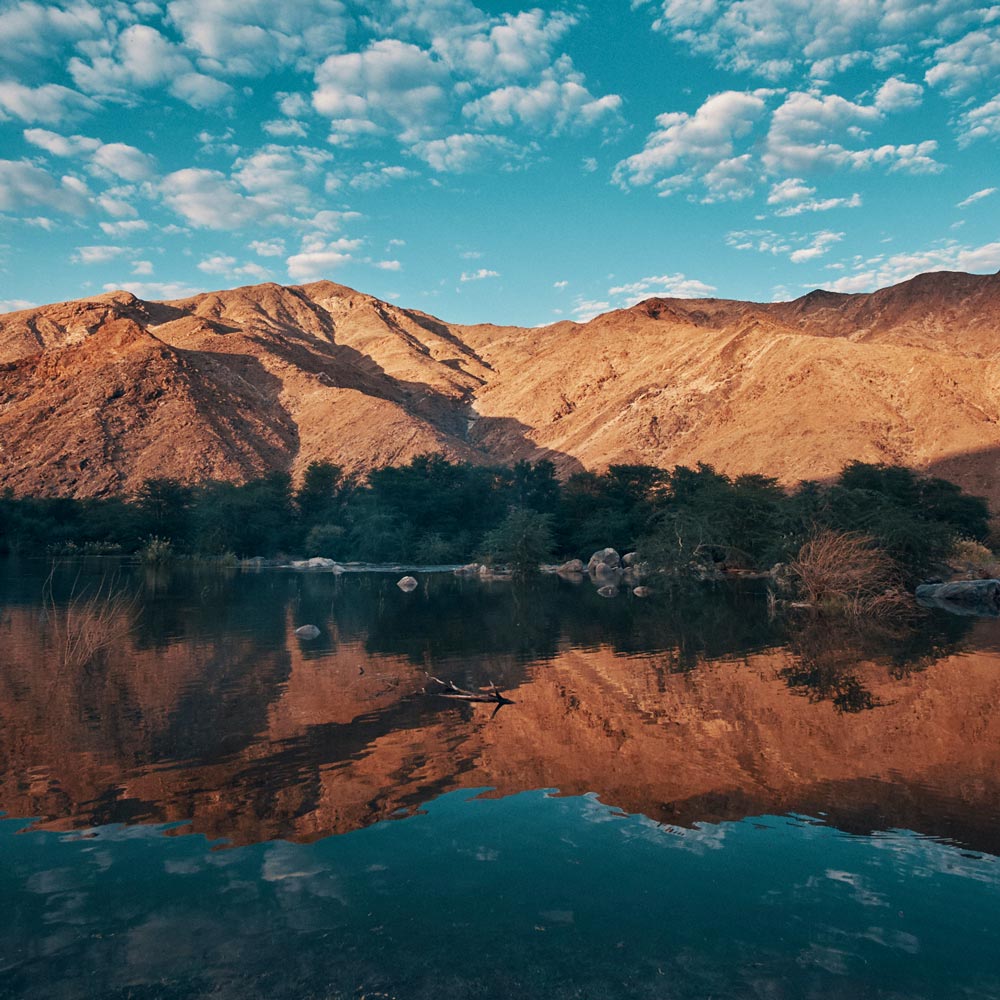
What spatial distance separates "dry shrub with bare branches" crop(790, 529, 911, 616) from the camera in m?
24.7

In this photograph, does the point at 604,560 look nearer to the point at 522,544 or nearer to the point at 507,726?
the point at 522,544

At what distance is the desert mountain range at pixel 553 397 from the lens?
64.9 m

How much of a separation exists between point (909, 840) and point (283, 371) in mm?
101683

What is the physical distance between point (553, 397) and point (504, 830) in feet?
309

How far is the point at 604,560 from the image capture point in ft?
152

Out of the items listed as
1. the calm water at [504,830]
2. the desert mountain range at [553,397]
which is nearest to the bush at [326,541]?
the desert mountain range at [553,397]

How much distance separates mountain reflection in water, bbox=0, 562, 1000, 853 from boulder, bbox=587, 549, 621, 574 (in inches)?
980

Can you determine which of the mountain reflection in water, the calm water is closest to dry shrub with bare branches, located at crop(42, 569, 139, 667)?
the mountain reflection in water

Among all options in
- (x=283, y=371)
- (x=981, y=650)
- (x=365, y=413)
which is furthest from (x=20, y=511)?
(x=981, y=650)

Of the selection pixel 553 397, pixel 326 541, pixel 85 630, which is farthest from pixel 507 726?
pixel 553 397

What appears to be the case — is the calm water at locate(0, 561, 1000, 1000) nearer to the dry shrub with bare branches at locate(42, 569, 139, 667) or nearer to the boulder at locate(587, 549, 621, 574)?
the dry shrub with bare branches at locate(42, 569, 139, 667)

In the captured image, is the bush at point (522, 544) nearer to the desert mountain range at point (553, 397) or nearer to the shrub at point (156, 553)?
the shrub at point (156, 553)

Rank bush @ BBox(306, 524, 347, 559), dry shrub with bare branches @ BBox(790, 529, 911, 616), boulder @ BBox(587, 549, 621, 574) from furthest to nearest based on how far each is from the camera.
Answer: bush @ BBox(306, 524, 347, 559) → boulder @ BBox(587, 549, 621, 574) → dry shrub with bare branches @ BBox(790, 529, 911, 616)

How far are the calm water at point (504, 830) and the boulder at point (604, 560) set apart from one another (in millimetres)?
30452
